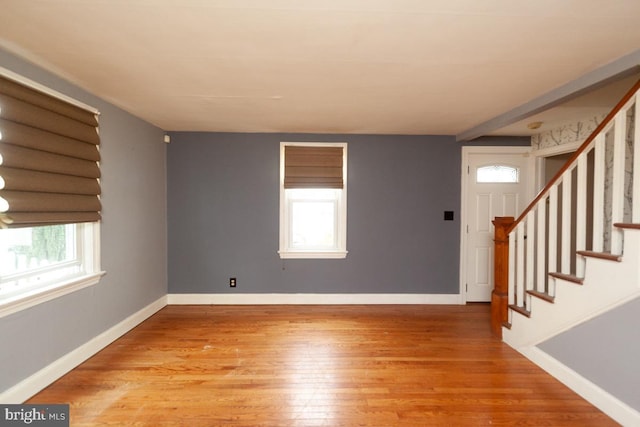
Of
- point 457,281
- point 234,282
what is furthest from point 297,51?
point 457,281

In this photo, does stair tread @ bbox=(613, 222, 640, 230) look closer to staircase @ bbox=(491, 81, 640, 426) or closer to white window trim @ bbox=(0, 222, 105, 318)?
staircase @ bbox=(491, 81, 640, 426)

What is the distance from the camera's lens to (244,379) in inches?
91.1

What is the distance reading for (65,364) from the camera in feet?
7.70

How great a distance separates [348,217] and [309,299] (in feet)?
3.95

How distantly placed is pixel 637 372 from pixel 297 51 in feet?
9.08

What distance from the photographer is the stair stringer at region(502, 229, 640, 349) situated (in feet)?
5.91

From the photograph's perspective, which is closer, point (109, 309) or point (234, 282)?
point (109, 309)

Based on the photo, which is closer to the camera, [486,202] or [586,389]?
[586,389]

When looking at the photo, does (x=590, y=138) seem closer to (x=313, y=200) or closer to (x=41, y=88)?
(x=313, y=200)

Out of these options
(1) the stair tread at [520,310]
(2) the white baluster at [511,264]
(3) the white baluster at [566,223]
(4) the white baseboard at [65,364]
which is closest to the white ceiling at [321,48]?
(3) the white baluster at [566,223]

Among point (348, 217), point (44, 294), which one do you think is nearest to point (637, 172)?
point (348, 217)

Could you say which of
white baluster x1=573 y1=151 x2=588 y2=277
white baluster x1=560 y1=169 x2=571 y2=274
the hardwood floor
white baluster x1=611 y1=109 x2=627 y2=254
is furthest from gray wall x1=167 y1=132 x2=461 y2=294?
white baluster x1=611 y1=109 x2=627 y2=254

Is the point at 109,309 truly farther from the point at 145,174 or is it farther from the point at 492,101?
the point at 492,101

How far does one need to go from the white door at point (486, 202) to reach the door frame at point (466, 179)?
0.02m
